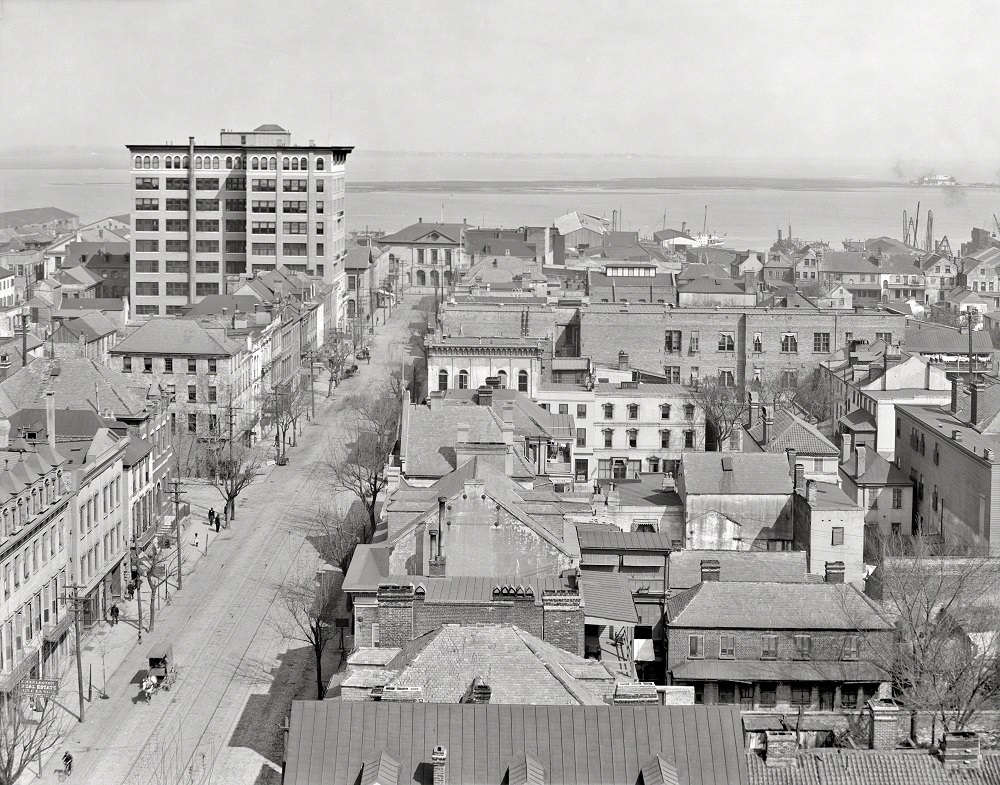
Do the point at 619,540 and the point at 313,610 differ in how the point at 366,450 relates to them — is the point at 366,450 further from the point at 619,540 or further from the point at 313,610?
the point at 619,540

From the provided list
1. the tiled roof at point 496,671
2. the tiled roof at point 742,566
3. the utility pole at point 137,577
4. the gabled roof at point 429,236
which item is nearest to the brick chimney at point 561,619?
the tiled roof at point 496,671

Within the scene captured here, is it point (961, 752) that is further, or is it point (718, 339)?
point (718, 339)

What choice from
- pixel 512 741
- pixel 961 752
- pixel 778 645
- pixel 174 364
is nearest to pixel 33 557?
pixel 778 645

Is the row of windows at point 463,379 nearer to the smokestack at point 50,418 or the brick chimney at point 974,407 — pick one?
the brick chimney at point 974,407

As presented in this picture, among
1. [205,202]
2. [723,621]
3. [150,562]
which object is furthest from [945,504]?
[205,202]

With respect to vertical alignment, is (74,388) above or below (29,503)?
above

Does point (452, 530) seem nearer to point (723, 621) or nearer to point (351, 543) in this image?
point (723, 621)

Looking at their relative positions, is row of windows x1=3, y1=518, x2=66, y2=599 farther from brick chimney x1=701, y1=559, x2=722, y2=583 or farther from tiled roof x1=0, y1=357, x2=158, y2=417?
brick chimney x1=701, y1=559, x2=722, y2=583

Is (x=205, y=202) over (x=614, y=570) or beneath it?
over
